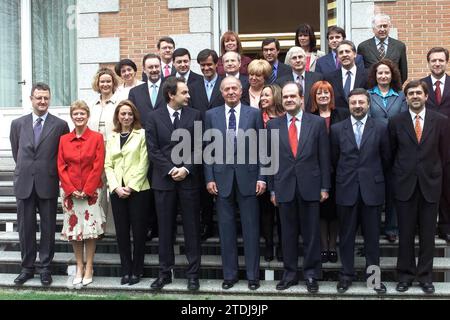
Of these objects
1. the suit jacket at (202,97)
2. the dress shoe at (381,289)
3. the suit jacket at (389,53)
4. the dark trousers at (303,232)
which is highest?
the suit jacket at (389,53)

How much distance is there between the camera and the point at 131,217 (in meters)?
5.80

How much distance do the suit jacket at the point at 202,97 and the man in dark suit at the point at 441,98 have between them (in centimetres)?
226

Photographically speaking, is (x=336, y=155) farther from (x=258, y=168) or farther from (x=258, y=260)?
(x=258, y=260)

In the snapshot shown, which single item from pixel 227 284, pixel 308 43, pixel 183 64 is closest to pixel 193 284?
pixel 227 284

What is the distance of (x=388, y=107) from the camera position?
581 centimetres

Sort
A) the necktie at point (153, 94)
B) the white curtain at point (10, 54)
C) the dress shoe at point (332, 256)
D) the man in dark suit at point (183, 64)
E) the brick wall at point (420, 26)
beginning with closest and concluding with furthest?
the dress shoe at point (332, 256) → the necktie at point (153, 94) → the man in dark suit at point (183, 64) → the brick wall at point (420, 26) → the white curtain at point (10, 54)

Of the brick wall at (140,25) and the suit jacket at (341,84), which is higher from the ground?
the brick wall at (140,25)

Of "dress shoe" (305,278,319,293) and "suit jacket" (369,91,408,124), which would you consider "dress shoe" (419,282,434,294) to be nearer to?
"dress shoe" (305,278,319,293)

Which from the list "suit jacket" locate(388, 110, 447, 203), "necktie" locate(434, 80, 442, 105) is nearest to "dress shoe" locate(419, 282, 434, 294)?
"suit jacket" locate(388, 110, 447, 203)

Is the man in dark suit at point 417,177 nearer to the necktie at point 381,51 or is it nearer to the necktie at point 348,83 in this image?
the necktie at point 348,83

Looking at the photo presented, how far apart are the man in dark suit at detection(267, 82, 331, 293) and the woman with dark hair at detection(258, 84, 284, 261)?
0.27 metres

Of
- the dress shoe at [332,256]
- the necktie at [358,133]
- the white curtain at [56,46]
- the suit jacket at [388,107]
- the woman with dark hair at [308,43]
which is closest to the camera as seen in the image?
the necktie at [358,133]

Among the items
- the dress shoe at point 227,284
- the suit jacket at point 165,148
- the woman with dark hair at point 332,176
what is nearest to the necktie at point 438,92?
the woman with dark hair at point 332,176

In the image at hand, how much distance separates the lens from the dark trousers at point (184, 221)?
5699 millimetres
